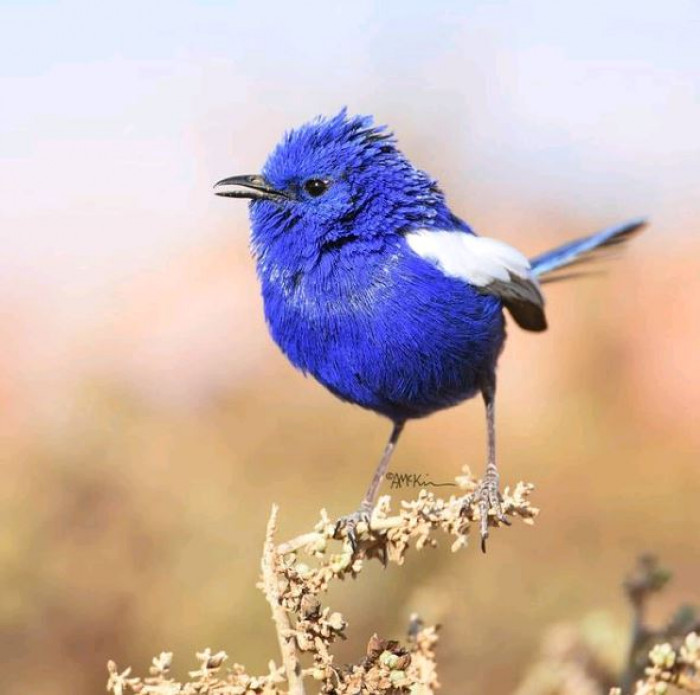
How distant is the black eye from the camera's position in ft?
9.90

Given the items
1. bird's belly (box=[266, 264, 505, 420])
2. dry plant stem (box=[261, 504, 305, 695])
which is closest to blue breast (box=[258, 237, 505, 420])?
bird's belly (box=[266, 264, 505, 420])

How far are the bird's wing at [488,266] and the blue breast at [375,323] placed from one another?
38 millimetres

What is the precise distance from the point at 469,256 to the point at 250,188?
60 centimetres

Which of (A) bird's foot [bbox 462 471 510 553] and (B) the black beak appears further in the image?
(B) the black beak

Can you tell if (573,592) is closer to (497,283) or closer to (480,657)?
(480,657)

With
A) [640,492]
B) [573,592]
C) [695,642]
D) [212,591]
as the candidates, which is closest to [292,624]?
[695,642]

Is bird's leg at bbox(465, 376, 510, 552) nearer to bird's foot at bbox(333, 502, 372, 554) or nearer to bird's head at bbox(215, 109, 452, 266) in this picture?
bird's foot at bbox(333, 502, 372, 554)

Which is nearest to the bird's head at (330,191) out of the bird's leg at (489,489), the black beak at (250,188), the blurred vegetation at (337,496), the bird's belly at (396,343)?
the black beak at (250,188)

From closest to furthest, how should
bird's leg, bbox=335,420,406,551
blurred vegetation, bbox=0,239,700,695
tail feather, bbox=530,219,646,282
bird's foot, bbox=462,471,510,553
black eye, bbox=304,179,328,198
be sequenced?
bird's foot, bbox=462,471,510,553, bird's leg, bbox=335,420,406,551, black eye, bbox=304,179,328,198, blurred vegetation, bbox=0,239,700,695, tail feather, bbox=530,219,646,282

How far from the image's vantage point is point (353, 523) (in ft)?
9.32

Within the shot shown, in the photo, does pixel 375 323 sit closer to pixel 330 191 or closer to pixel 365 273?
pixel 365 273

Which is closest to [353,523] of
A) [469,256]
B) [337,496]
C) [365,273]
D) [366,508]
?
[366,508]

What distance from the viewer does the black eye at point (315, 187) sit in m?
3.02

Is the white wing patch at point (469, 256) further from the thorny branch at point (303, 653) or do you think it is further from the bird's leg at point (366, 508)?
the thorny branch at point (303, 653)
